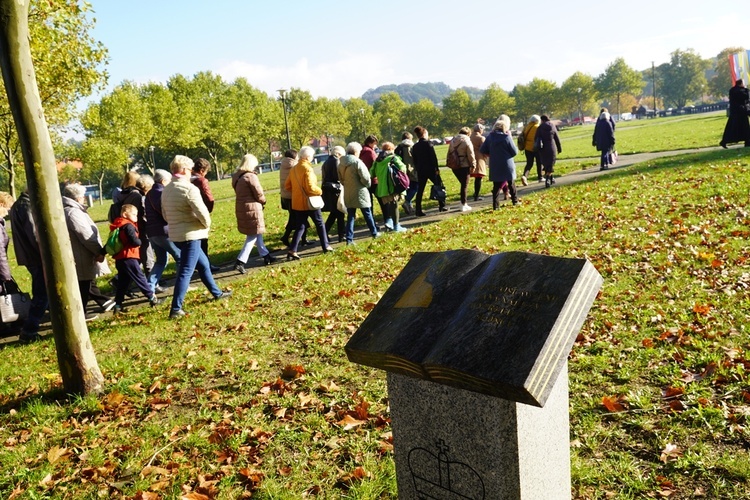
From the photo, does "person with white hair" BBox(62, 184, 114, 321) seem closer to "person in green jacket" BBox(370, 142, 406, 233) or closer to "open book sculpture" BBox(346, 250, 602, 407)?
"person in green jacket" BBox(370, 142, 406, 233)

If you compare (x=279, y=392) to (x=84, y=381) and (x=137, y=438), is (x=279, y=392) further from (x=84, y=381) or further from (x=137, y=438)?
(x=84, y=381)

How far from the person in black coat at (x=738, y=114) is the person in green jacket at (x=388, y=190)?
1013 centimetres

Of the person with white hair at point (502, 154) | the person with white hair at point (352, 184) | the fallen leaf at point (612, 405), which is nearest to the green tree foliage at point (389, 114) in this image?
the person with white hair at point (502, 154)

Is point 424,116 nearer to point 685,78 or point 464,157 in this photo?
point 685,78

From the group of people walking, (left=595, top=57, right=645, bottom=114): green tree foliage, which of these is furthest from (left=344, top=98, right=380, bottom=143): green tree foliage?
the group of people walking

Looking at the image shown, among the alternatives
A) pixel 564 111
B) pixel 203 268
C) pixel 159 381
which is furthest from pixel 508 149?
pixel 564 111

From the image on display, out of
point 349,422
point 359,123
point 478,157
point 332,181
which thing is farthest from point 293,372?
point 359,123

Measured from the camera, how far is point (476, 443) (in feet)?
7.45

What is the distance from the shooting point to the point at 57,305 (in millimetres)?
4477

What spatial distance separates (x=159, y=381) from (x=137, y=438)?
1.01m

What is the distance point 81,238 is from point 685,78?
145012mm

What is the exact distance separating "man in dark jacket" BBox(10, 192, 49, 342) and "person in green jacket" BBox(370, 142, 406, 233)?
567 centimetres

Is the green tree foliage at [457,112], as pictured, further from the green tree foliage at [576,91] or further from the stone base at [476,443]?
the stone base at [476,443]

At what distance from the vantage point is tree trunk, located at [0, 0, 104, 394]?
13.6 feet
